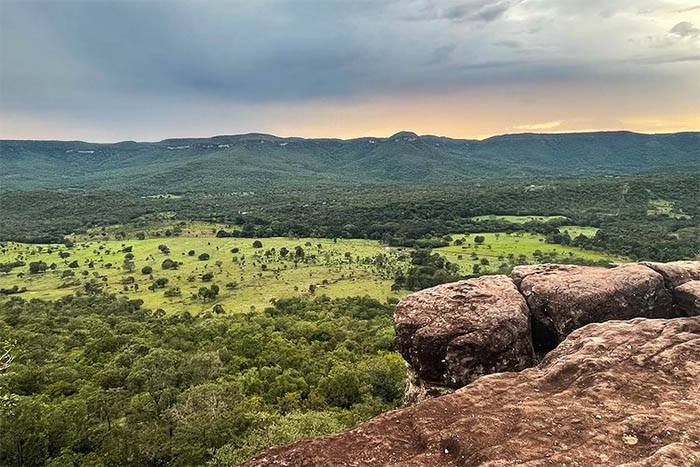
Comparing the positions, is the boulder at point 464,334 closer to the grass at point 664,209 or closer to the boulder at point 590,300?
the boulder at point 590,300

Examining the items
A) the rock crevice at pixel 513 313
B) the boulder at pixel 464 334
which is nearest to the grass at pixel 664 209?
the rock crevice at pixel 513 313

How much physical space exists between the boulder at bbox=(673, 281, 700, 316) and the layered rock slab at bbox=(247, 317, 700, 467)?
20.5ft

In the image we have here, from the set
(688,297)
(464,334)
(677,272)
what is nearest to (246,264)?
(464,334)

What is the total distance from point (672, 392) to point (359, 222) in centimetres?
16013

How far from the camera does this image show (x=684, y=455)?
29.6 feet

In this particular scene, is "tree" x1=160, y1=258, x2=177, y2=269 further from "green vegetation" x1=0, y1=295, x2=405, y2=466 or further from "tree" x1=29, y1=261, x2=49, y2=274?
"green vegetation" x1=0, y1=295, x2=405, y2=466

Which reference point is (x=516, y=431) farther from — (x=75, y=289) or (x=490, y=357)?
(x=75, y=289)

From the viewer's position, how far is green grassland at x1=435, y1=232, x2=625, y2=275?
106438 mm

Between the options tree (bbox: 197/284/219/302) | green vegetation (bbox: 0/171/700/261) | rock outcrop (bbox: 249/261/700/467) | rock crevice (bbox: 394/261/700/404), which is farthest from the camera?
green vegetation (bbox: 0/171/700/261)

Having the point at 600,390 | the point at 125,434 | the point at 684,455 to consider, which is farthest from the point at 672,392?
the point at 125,434

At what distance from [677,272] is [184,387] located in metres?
37.5

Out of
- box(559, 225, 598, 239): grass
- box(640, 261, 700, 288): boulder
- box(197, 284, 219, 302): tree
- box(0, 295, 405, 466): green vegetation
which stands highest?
box(640, 261, 700, 288): boulder

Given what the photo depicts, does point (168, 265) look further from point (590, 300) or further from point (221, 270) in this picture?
point (590, 300)

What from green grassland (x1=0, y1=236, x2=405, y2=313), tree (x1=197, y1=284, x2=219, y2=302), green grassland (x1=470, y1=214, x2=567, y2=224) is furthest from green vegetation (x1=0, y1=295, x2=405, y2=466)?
green grassland (x1=470, y1=214, x2=567, y2=224)
